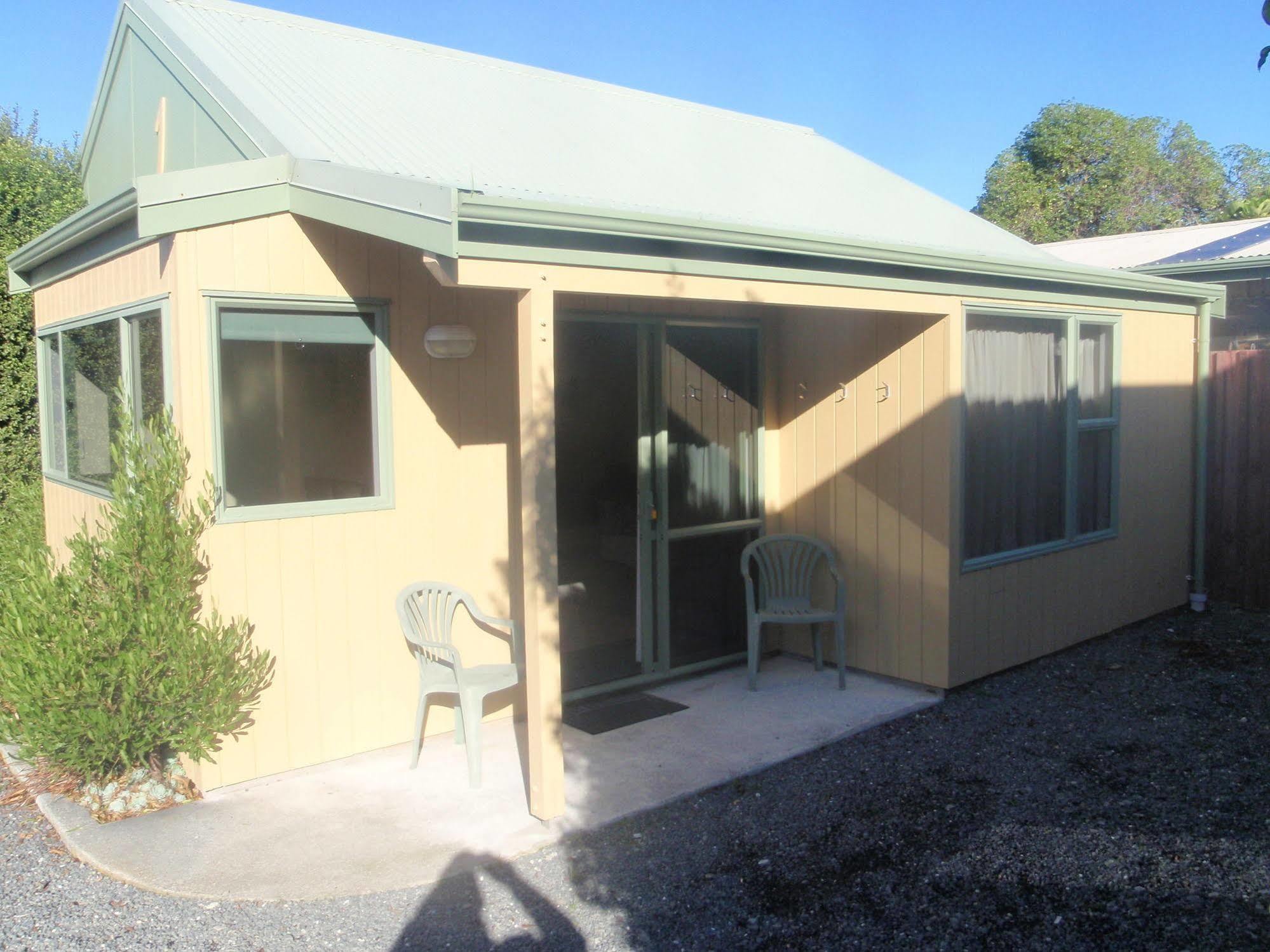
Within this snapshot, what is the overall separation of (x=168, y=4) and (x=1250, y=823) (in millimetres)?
6661

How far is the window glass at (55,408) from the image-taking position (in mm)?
6551

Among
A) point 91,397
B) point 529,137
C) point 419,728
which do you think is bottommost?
point 419,728

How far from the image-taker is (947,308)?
5711 millimetres

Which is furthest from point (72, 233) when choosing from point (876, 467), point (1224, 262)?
point (1224, 262)

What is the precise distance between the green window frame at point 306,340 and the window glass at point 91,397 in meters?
1.03

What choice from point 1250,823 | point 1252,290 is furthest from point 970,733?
point 1252,290

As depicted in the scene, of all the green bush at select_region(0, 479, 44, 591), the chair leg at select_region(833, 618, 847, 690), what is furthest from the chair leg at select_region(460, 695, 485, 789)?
the green bush at select_region(0, 479, 44, 591)

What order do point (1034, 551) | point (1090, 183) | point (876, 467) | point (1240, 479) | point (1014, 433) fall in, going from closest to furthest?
point (876, 467), point (1014, 433), point (1034, 551), point (1240, 479), point (1090, 183)

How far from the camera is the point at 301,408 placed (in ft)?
15.3

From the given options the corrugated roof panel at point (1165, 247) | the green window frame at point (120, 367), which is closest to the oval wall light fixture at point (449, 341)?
the green window frame at point (120, 367)

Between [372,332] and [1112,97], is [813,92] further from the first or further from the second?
[372,332]

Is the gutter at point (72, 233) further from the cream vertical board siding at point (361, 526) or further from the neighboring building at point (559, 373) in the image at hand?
the cream vertical board siding at point (361, 526)

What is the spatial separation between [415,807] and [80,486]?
3129 millimetres

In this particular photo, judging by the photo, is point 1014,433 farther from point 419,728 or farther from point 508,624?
point 419,728
